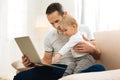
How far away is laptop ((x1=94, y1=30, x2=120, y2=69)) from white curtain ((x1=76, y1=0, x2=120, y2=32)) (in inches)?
32.6

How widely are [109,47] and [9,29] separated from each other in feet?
6.86

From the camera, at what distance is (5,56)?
345 centimetres

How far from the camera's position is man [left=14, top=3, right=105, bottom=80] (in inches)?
63.2

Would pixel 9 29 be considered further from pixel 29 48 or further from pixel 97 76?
pixel 97 76

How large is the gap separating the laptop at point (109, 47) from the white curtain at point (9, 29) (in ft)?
6.36

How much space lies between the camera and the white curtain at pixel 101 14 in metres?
2.56

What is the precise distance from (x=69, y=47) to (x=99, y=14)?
4.18 feet

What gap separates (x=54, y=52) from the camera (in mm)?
1955

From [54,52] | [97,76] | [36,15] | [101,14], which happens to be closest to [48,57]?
[54,52]

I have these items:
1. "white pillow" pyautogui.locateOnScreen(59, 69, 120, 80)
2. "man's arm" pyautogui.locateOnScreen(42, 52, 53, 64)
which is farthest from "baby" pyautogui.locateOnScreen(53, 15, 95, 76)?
"white pillow" pyautogui.locateOnScreen(59, 69, 120, 80)

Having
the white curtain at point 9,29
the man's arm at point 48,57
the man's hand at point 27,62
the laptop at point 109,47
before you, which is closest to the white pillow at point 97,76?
the laptop at point 109,47

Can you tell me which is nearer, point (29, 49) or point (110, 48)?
point (29, 49)

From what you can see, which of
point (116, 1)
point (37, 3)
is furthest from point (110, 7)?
point (37, 3)

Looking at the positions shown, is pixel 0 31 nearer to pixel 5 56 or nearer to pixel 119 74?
pixel 5 56
